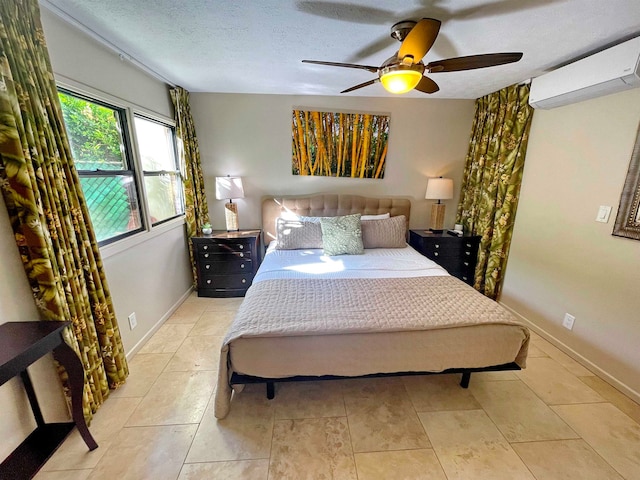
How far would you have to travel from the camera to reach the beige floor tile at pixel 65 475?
1.31m

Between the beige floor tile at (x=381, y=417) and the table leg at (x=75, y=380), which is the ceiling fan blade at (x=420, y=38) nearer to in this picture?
the beige floor tile at (x=381, y=417)

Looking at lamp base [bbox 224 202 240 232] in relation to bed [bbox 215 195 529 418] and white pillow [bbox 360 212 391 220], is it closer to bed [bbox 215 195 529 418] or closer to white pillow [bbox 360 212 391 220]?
bed [bbox 215 195 529 418]

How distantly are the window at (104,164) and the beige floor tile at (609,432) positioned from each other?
3.35 metres

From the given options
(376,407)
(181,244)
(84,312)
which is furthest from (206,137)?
(376,407)

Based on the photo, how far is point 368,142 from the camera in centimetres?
332

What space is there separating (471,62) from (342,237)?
1734mm

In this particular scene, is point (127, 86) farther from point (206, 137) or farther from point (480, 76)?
point (480, 76)

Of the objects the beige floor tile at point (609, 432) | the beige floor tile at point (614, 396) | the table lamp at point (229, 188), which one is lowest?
the beige floor tile at point (609, 432)

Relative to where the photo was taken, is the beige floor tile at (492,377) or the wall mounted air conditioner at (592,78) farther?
the beige floor tile at (492,377)

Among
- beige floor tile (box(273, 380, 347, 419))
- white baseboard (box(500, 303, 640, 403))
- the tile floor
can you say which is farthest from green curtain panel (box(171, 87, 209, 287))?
white baseboard (box(500, 303, 640, 403))

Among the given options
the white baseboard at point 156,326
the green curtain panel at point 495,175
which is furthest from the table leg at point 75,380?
the green curtain panel at point 495,175

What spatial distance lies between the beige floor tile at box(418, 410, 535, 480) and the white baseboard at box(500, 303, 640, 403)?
1.10 m

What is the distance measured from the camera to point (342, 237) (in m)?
2.80

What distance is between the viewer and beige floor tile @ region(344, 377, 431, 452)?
1.50 m
